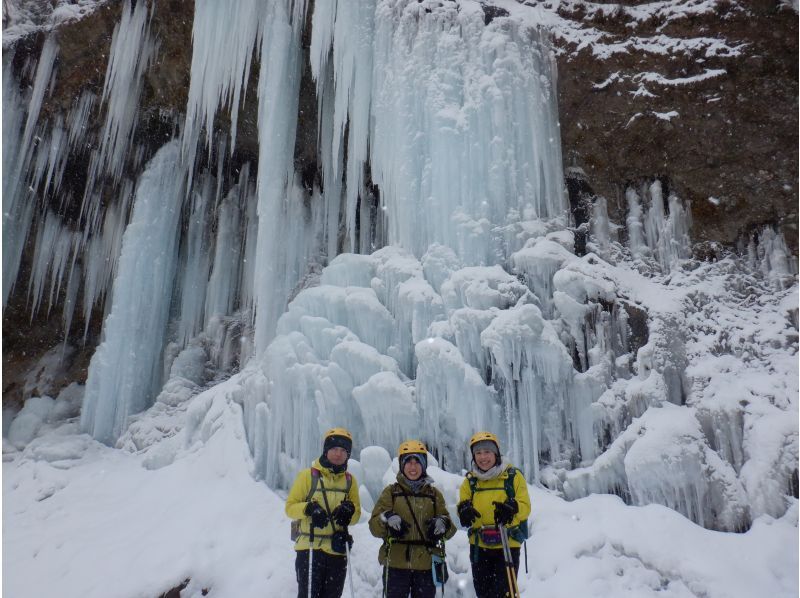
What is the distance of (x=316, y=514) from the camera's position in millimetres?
3623

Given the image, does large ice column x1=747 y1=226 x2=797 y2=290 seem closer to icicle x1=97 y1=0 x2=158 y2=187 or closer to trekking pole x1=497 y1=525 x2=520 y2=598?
trekking pole x1=497 y1=525 x2=520 y2=598

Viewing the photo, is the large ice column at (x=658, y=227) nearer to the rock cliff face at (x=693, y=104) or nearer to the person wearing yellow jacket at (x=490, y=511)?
the rock cliff face at (x=693, y=104)

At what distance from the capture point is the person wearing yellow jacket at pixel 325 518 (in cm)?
368

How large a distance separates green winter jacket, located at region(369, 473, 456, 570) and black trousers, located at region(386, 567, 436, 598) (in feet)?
0.21

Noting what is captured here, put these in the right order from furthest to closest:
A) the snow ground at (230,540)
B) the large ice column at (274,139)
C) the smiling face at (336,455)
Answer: the large ice column at (274,139) → the snow ground at (230,540) → the smiling face at (336,455)

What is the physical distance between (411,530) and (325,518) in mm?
632

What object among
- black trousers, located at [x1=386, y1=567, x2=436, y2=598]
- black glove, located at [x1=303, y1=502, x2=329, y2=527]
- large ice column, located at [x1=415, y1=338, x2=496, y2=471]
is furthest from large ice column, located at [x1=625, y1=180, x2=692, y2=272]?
black glove, located at [x1=303, y1=502, x2=329, y2=527]

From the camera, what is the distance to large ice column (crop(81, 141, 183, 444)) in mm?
10016

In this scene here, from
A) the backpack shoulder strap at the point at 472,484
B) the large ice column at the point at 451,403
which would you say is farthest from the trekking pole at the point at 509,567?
the large ice column at the point at 451,403

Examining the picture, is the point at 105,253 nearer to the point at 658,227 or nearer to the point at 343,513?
the point at 343,513

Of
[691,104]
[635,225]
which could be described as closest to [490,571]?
[635,225]

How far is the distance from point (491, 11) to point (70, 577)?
9.15 meters

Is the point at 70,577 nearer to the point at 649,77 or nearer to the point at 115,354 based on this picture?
the point at 115,354

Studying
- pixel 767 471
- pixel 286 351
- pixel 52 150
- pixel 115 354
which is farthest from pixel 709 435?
pixel 52 150
